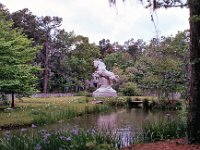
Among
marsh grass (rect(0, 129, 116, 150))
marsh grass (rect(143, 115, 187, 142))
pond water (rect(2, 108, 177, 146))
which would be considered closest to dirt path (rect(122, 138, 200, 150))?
marsh grass (rect(0, 129, 116, 150))

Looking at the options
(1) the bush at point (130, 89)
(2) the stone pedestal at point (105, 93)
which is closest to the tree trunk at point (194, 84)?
(2) the stone pedestal at point (105, 93)

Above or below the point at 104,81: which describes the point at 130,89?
below

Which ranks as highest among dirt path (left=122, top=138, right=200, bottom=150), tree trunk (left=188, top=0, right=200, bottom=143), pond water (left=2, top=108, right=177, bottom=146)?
tree trunk (left=188, top=0, right=200, bottom=143)

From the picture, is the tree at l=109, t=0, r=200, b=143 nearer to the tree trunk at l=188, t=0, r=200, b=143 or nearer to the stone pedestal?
the tree trunk at l=188, t=0, r=200, b=143

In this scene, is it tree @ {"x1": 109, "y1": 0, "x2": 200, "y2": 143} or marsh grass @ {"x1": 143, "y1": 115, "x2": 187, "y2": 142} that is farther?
marsh grass @ {"x1": 143, "y1": 115, "x2": 187, "y2": 142}

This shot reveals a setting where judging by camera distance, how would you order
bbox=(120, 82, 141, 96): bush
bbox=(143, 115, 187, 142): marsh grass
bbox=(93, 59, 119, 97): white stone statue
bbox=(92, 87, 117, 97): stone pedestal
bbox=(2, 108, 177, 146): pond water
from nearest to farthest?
bbox=(143, 115, 187, 142): marsh grass
bbox=(2, 108, 177, 146): pond water
bbox=(92, 87, 117, 97): stone pedestal
bbox=(93, 59, 119, 97): white stone statue
bbox=(120, 82, 141, 96): bush

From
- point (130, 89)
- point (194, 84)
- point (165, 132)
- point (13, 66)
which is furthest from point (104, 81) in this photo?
point (194, 84)

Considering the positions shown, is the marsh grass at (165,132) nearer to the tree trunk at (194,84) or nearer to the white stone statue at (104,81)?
the tree trunk at (194,84)

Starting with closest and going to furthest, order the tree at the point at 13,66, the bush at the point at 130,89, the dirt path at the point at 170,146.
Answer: the dirt path at the point at 170,146 → the tree at the point at 13,66 → the bush at the point at 130,89

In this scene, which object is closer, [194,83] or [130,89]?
[194,83]

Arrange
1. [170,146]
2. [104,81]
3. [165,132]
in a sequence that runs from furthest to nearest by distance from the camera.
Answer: [104,81], [165,132], [170,146]

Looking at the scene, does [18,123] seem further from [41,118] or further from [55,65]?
[55,65]

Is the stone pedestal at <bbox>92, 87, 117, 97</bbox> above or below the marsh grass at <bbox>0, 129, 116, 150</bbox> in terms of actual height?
above

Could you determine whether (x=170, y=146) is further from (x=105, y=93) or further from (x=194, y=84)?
(x=105, y=93)
